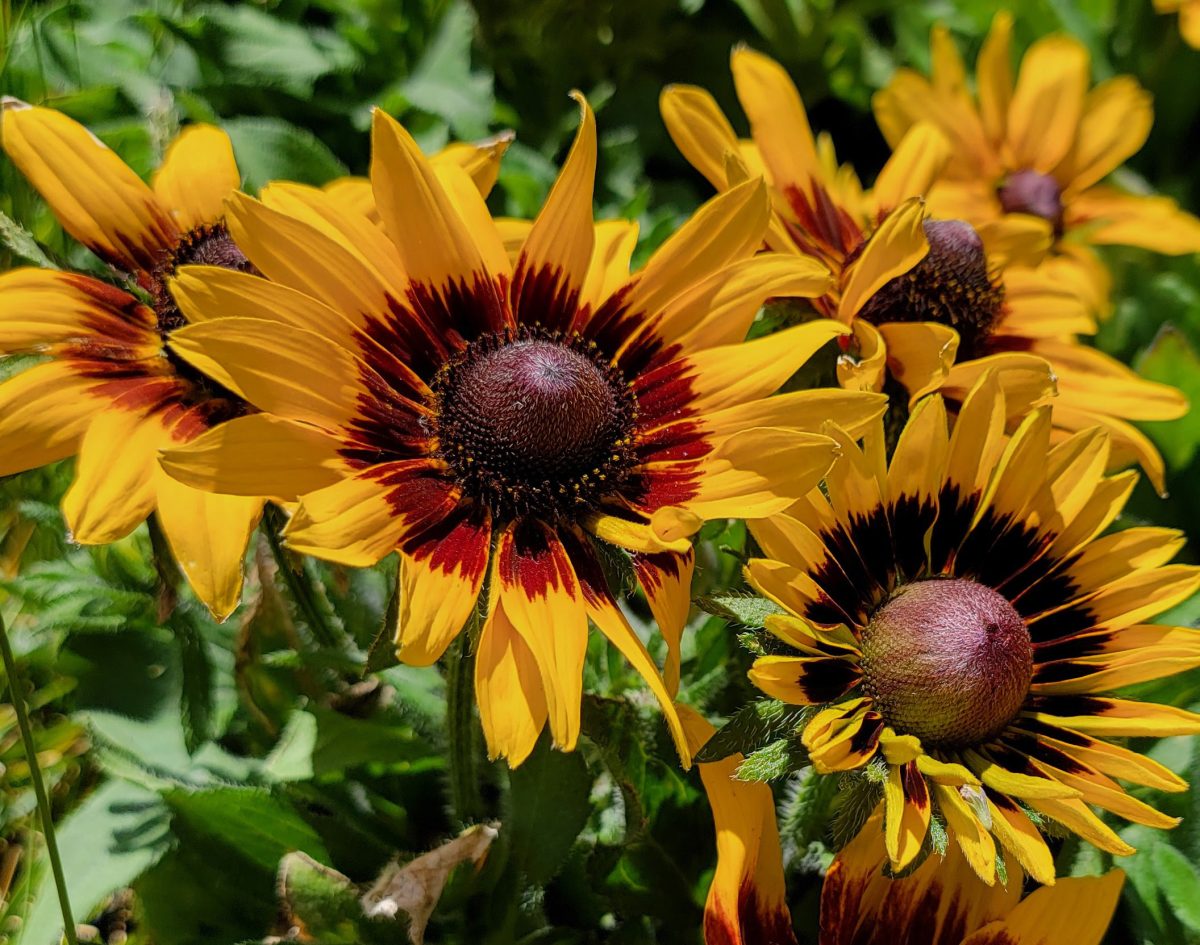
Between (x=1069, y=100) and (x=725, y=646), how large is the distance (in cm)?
148

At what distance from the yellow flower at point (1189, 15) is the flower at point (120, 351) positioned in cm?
208

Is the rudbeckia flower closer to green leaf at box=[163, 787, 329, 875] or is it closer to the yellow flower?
the yellow flower

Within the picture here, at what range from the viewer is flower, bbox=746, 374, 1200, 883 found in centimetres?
117

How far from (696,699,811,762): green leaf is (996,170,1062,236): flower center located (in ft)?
5.18

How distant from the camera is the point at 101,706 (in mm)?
1738

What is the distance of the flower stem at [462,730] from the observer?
1.35 metres

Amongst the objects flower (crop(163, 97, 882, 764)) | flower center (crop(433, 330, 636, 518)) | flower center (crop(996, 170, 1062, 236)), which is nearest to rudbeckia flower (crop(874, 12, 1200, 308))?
flower center (crop(996, 170, 1062, 236))

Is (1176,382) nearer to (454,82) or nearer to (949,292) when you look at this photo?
(949,292)

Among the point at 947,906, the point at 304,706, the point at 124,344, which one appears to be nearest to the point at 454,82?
the point at 124,344

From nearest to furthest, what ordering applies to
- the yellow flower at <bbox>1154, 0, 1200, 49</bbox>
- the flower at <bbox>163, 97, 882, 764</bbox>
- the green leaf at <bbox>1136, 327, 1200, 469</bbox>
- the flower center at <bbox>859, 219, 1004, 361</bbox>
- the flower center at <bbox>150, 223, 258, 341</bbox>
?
the flower at <bbox>163, 97, 882, 764</bbox>, the flower center at <bbox>150, 223, 258, 341</bbox>, the flower center at <bbox>859, 219, 1004, 361</bbox>, the green leaf at <bbox>1136, 327, 1200, 469</bbox>, the yellow flower at <bbox>1154, 0, 1200, 49</bbox>

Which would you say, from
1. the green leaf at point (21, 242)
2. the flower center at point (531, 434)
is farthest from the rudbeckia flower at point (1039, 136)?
the green leaf at point (21, 242)

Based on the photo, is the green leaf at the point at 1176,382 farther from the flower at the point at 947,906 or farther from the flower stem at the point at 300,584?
the flower stem at the point at 300,584

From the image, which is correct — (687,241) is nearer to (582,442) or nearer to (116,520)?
(582,442)

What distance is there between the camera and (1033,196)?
8.08 feet
